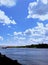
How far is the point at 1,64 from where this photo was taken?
25.7 meters

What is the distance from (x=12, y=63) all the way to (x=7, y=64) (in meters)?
1.66

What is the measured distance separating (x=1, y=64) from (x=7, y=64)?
121 centimetres

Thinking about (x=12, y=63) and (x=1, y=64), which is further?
(x=12, y=63)

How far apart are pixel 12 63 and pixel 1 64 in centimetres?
282

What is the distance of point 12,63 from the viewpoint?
92.1 ft

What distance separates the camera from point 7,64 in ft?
87.2
